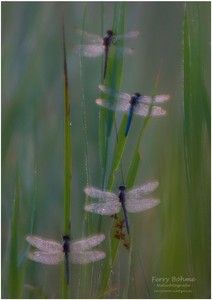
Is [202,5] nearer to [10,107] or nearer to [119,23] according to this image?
[119,23]

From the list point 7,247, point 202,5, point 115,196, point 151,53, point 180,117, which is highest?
point 202,5

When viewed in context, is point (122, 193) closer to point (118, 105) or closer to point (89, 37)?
point (118, 105)

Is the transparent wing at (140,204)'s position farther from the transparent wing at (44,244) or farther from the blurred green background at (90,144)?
the transparent wing at (44,244)

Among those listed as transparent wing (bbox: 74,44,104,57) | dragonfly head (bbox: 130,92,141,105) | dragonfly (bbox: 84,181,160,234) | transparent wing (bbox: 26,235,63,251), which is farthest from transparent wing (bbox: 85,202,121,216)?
transparent wing (bbox: 74,44,104,57)

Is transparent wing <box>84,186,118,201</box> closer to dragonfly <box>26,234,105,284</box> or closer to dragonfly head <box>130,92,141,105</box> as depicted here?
dragonfly <box>26,234,105,284</box>

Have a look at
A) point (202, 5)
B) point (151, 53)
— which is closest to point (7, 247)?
point (151, 53)

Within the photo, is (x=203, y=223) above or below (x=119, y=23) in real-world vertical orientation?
below

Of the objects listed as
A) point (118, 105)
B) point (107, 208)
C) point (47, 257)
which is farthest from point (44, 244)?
point (118, 105)
